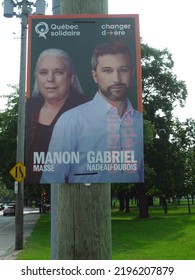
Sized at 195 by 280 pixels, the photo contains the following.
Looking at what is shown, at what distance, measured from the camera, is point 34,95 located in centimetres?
268

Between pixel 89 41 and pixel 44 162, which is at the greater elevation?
pixel 89 41

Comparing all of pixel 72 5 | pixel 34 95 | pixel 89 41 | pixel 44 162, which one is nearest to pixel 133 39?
pixel 89 41

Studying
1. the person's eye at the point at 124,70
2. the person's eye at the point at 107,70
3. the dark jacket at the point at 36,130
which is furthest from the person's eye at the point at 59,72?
the person's eye at the point at 124,70

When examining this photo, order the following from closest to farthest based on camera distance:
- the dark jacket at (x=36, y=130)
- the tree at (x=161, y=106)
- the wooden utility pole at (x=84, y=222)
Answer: the wooden utility pole at (x=84, y=222), the dark jacket at (x=36, y=130), the tree at (x=161, y=106)

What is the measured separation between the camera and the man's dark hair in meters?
2.68

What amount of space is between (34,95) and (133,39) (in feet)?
2.45

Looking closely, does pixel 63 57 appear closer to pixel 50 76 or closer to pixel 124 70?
pixel 50 76

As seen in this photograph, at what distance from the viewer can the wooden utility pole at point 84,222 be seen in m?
2.46

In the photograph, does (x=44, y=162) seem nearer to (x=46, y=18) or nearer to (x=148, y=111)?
Result: (x=46, y=18)

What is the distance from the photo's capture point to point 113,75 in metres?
2.71

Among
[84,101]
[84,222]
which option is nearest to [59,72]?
[84,101]

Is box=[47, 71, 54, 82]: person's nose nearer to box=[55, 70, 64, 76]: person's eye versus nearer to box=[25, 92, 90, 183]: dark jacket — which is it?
box=[55, 70, 64, 76]: person's eye

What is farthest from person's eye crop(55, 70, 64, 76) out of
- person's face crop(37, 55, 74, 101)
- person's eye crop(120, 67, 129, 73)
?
person's eye crop(120, 67, 129, 73)

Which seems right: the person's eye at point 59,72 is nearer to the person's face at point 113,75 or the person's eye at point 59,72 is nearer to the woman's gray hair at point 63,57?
the woman's gray hair at point 63,57
